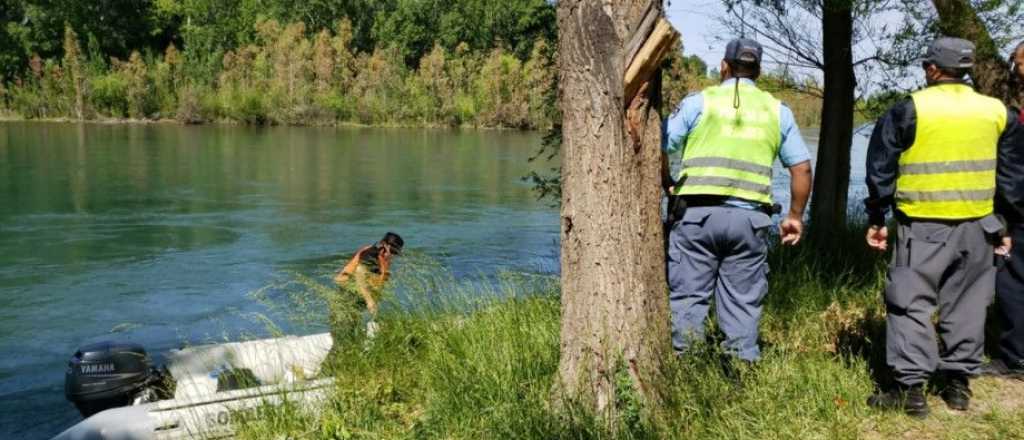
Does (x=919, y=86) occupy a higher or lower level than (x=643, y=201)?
higher

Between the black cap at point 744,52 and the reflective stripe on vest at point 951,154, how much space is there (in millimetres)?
638

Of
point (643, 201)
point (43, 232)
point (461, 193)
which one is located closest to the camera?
point (643, 201)

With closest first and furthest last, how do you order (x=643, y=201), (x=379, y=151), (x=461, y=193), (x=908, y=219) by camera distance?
1. (x=643, y=201)
2. (x=908, y=219)
3. (x=461, y=193)
4. (x=379, y=151)

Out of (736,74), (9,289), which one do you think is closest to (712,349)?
(736,74)

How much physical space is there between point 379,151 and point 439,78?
2465 centimetres

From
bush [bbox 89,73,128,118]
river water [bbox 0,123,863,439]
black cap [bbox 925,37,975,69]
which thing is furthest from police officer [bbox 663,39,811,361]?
bush [bbox 89,73,128,118]

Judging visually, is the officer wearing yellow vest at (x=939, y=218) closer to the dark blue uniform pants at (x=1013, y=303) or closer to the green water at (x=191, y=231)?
the dark blue uniform pants at (x=1013, y=303)

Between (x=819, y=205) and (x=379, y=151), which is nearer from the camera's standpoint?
(x=819, y=205)

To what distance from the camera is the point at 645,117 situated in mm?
3682

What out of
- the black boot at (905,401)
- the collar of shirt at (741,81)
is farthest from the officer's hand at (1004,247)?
the collar of shirt at (741,81)

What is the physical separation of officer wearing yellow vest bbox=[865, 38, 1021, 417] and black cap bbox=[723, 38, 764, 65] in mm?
577

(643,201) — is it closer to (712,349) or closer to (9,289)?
(712,349)

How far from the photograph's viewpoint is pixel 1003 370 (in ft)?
14.0

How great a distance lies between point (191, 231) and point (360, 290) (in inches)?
449
